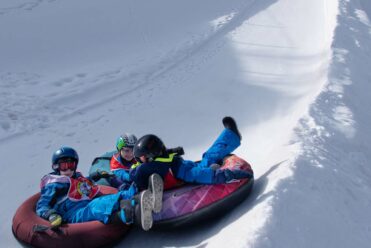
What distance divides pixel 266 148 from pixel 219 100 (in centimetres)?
225

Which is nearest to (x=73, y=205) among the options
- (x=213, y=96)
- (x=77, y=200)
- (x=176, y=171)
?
(x=77, y=200)

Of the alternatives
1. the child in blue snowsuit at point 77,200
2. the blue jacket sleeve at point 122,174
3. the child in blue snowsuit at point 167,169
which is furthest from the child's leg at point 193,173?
the blue jacket sleeve at point 122,174

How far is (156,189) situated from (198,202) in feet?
1.30

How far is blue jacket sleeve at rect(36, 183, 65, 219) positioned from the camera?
4.14 meters

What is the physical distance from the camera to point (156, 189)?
12.2ft

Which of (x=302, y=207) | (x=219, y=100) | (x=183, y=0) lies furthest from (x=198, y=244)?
(x=183, y=0)

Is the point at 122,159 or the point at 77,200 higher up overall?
the point at 77,200

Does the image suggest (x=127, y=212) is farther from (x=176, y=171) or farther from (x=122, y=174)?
(x=122, y=174)

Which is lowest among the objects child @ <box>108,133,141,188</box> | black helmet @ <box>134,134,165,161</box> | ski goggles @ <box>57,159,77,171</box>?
child @ <box>108,133,141,188</box>

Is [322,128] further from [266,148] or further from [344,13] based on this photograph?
[344,13]

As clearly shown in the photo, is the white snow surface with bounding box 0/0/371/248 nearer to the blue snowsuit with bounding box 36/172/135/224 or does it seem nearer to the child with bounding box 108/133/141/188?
the blue snowsuit with bounding box 36/172/135/224

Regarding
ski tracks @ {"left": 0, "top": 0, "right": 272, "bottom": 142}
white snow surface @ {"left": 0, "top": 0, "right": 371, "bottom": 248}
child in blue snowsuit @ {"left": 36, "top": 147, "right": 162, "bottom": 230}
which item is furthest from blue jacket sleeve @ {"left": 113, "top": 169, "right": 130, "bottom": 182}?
ski tracks @ {"left": 0, "top": 0, "right": 272, "bottom": 142}

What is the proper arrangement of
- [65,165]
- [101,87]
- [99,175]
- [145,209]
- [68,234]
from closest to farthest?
[145,209] → [68,234] → [65,165] → [99,175] → [101,87]

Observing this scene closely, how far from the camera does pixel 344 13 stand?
1096 cm
